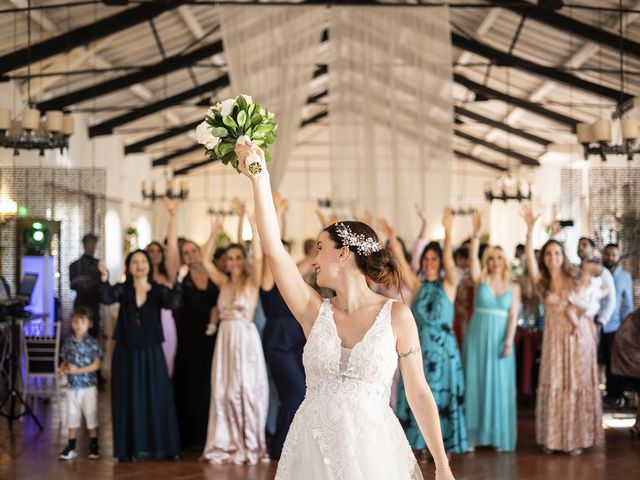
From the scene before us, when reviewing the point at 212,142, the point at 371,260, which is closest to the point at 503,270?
the point at 371,260

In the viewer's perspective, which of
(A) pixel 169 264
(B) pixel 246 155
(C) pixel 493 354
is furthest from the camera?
(C) pixel 493 354

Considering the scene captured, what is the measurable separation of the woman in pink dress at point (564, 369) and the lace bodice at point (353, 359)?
14.4 ft

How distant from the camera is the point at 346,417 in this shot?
2.68 m

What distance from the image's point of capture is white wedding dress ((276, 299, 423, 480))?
8.73 feet

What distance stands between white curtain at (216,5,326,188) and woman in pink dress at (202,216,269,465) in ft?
5.51

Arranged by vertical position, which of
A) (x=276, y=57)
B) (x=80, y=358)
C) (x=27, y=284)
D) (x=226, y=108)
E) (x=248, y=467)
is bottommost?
(x=248, y=467)

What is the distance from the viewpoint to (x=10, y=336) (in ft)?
28.8

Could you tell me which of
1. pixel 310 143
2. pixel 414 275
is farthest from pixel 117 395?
pixel 310 143

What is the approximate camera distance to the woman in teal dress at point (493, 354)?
7.04 meters

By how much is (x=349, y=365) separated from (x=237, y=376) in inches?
160

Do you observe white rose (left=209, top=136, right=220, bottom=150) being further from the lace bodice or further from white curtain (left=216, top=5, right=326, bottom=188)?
white curtain (left=216, top=5, right=326, bottom=188)

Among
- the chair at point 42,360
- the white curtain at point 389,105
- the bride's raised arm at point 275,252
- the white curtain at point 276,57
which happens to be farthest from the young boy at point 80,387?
the bride's raised arm at point 275,252

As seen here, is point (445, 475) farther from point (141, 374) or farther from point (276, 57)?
point (276, 57)

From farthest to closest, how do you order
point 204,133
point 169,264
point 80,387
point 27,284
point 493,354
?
point 27,284 < point 493,354 < point 169,264 < point 80,387 < point 204,133
